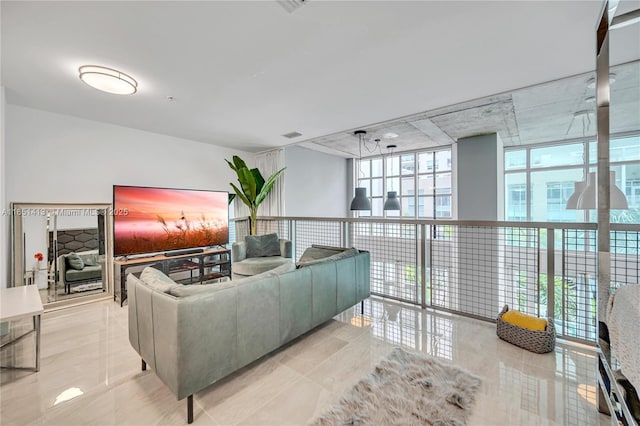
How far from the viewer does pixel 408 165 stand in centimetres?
671

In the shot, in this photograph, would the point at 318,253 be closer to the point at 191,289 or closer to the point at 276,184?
the point at 191,289

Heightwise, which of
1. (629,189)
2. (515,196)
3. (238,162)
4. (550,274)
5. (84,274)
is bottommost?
(84,274)

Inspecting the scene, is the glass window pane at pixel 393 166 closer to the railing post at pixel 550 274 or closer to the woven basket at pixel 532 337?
the railing post at pixel 550 274

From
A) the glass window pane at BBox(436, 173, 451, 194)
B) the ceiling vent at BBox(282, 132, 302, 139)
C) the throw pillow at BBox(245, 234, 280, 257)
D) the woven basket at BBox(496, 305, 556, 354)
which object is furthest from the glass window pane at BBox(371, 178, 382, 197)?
the woven basket at BBox(496, 305, 556, 354)

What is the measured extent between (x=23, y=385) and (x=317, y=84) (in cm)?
338

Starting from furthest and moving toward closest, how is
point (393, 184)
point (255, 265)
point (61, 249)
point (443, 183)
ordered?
point (393, 184) < point (443, 183) < point (255, 265) < point (61, 249)

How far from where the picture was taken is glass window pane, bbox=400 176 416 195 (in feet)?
21.8

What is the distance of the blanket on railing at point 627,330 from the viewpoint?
1.09 m

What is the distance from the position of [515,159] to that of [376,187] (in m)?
3.17

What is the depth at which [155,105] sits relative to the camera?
314cm

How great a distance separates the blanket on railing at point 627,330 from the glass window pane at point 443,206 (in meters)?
4.83

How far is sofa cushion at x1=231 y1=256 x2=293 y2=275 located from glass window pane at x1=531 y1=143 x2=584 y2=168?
5.59 meters

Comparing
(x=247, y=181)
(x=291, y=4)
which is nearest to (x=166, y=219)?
(x=247, y=181)

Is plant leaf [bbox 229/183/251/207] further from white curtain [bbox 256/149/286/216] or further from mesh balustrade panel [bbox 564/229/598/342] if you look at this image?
mesh balustrade panel [bbox 564/229/598/342]
